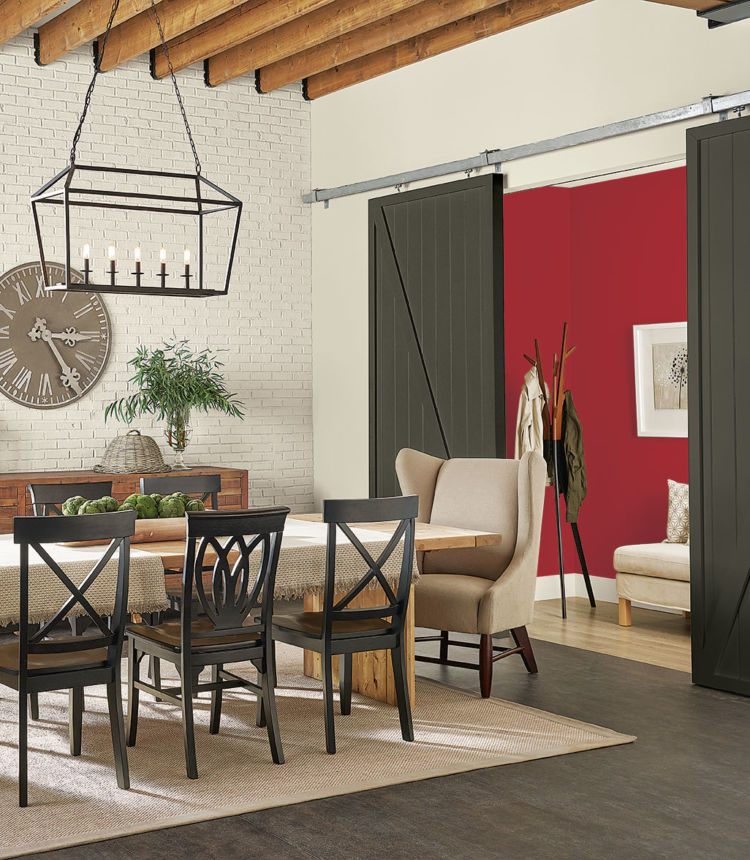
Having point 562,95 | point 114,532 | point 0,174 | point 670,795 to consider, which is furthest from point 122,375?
point 670,795

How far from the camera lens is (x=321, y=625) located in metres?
4.54

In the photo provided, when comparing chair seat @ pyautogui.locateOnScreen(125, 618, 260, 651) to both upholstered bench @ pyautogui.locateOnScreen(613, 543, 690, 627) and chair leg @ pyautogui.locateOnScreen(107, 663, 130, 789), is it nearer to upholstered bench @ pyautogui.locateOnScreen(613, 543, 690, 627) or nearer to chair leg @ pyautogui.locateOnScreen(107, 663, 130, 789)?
chair leg @ pyautogui.locateOnScreen(107, 663, 130, 789)

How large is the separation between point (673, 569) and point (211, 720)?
122 inches

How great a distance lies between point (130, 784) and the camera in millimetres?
4004

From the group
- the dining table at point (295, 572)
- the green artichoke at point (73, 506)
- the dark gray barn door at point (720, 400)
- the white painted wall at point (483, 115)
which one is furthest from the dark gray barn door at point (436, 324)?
the green artichoke at point (73, 506)

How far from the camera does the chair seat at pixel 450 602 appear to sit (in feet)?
17.3

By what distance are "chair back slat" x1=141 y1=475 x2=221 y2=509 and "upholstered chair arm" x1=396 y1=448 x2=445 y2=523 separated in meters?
0.96

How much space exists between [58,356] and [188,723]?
419 centimetres

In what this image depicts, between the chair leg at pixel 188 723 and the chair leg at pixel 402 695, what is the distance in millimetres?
840

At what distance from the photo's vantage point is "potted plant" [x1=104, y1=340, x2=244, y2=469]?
25.2ft

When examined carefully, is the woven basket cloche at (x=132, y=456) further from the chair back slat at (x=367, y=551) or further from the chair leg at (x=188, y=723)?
the chair leg at (x=188, y=723)

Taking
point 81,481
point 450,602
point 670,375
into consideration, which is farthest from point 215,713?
point 670,375

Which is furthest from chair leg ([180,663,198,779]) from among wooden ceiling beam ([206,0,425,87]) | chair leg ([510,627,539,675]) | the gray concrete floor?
wooden ceiling beam ([206,0,425,87])

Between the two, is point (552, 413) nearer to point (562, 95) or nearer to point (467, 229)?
point (467, 229)
